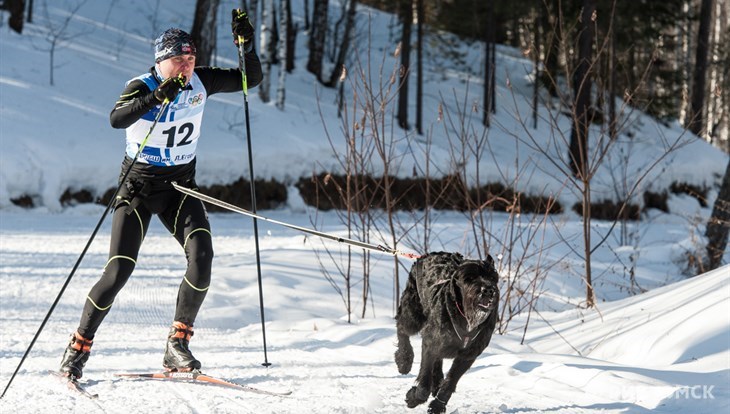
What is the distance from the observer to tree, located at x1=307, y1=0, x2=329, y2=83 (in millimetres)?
26141

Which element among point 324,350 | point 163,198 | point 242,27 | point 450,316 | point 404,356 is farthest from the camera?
point 324,350

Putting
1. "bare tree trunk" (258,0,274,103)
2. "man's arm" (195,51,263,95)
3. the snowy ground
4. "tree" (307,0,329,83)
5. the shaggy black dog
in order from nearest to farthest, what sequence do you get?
the shaggy black dog → the snowy ground → "man's arm" (195,51,263,95) → "bare tree trunk" (258,0,274,103) → "tree" (307,0,329,83)

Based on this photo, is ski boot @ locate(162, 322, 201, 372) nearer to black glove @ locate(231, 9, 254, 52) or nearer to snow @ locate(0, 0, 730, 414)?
snow @ locate(0, 0, 730, 414)

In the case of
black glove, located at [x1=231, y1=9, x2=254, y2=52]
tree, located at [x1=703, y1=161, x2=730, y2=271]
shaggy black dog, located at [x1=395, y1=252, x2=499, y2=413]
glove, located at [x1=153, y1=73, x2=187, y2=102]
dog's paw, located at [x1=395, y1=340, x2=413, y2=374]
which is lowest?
tree, located at [x1=703, y1=161, x2=730, y2=271]

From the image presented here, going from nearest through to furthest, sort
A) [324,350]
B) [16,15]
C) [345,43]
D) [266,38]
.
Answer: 1. [324,350]
2. [266,38]
3. [16,15]
4. [345,43]

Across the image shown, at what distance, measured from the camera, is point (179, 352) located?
521 cm

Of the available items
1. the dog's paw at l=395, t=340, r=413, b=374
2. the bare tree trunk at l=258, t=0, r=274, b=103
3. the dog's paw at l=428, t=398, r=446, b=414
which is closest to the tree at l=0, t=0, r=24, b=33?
the bare tree trunk at l=258, t=0, r=274, b=103

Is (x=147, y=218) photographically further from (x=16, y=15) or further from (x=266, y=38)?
(x=16, y=15)

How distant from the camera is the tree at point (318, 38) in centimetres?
2614

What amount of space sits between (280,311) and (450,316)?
4.17 m

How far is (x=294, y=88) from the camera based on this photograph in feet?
82.2

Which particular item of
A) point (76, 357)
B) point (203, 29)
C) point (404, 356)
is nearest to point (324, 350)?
point (404, 356)

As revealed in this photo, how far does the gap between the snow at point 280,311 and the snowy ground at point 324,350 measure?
2 cm

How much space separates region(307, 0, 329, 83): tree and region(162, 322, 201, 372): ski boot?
2180 cm
